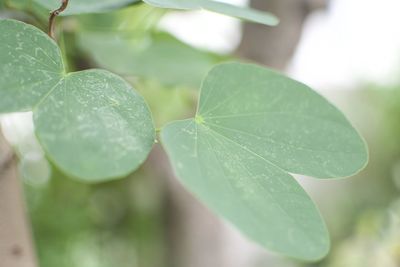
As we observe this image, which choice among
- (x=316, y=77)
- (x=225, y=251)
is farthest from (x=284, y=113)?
(x=316, y=77)

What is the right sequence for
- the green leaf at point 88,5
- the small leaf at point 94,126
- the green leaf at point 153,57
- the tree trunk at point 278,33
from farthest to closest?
the tree trunk at point 278,33, the green leaf at point 153,57, the green leaf at point 88,5, the small leaf at point 94,126

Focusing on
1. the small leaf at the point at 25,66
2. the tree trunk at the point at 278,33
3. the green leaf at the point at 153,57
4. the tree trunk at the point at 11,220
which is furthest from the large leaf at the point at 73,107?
the tree trunk at the point at 278,33

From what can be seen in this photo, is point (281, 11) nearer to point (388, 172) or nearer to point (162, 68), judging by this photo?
point (162, 68)


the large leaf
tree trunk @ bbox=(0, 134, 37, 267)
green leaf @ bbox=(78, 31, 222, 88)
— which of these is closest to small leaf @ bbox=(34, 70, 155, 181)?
the large leaf

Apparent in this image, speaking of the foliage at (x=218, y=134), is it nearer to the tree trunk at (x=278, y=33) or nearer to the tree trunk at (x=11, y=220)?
the tree trunk at (x=11, y=220)

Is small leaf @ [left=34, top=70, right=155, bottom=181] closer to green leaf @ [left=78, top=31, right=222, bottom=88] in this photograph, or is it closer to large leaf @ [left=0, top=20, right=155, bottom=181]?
large leaf @ [left=0, top=20, right=155, bottom=181]

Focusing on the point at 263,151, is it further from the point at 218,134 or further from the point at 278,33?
the point at 278,33
